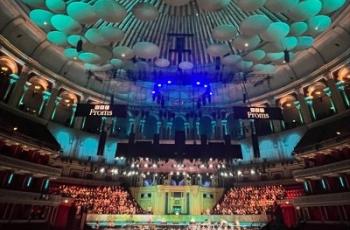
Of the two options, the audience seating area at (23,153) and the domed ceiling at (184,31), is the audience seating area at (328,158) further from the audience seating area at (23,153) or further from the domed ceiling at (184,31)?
the audience seating area at (23,153)

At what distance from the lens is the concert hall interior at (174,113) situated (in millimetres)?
13758

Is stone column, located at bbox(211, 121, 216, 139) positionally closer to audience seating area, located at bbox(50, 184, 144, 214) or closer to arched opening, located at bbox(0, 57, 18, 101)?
audience seating area, located at bbox(50, 184, 144, 214)

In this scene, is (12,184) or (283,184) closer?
(12,184)

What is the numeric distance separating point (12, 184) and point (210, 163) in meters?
15.2

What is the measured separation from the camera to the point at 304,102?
22516 millimetres

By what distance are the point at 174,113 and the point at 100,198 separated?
35.4 feet

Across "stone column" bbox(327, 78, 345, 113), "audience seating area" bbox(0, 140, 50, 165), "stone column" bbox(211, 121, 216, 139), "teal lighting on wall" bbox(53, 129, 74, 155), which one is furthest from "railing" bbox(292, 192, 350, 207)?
"teal lighting on wall" bbox(53, 129, 74, 155)

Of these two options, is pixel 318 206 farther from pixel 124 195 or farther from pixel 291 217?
pixel 124 195

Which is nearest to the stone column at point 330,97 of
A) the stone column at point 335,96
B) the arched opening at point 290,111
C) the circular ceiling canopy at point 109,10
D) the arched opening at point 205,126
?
the stone column at point 335,96

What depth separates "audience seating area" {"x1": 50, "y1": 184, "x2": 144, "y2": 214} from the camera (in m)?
21.5

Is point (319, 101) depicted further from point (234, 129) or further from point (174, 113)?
point (174, 113)

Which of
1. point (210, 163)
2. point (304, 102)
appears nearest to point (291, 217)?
point (210, 163)

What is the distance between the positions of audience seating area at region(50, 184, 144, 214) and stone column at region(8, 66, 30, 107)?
8275 millimetres

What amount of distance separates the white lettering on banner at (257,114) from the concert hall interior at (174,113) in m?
0.09
